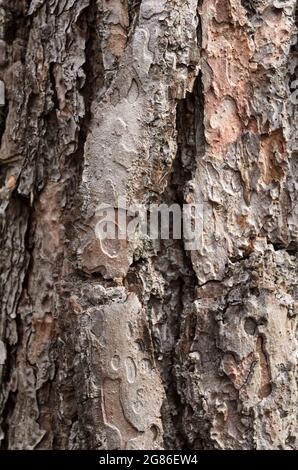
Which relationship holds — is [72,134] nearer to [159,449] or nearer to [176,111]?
[176,111]

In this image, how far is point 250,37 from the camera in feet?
3.62

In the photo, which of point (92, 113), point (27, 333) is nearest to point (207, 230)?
point (92, 113)

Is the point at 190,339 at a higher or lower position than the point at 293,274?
lower

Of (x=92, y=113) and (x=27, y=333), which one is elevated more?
(x=92, y=113)

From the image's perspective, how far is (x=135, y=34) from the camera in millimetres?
1071

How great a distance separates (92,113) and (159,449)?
0.56m

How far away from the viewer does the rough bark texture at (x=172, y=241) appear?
1.05 meters

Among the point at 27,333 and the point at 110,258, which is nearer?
the point at 110,258

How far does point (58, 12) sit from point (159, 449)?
762 mm

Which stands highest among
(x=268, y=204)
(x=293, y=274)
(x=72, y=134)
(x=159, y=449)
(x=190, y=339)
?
(x=72, y=134)

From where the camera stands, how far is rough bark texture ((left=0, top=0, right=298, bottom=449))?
3.46 ft

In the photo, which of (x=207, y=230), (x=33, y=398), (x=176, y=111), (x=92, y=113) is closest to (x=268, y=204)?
(x=207, y=230)

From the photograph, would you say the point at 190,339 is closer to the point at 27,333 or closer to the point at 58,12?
the point at 27,333

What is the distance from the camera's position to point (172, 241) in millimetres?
1110
